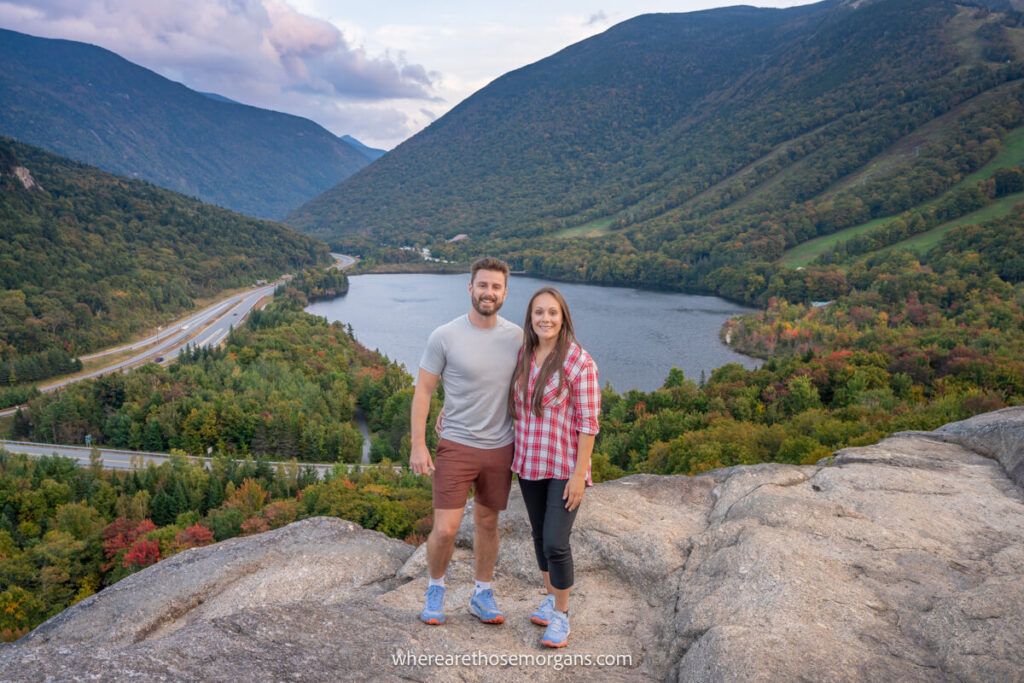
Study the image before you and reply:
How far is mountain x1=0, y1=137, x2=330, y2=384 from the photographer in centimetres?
9119

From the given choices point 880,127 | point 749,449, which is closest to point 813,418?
point 749,449

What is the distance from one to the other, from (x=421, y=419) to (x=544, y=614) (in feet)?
8.10

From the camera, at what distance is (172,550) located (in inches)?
1188

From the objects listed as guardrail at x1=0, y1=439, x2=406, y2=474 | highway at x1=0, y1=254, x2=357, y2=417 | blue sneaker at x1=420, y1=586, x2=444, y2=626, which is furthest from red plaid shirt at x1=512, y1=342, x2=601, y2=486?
highway at x1=0, y1=254, x2=357, y2=417

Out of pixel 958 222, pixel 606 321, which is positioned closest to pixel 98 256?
pixel 606 321

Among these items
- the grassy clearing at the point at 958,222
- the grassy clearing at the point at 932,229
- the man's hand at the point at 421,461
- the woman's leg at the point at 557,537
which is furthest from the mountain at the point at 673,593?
the grassy clearing at the point at 932,229

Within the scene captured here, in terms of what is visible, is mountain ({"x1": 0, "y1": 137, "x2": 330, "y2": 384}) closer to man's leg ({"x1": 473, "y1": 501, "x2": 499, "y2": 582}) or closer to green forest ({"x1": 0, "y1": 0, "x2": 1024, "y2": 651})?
green forest ({"x1": 0, "y1": 0, "x2": 1024, "y2": 651})

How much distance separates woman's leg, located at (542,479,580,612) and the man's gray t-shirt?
30.8 inches

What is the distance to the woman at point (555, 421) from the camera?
630 cm

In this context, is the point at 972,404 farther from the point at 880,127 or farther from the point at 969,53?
the point at 969,53

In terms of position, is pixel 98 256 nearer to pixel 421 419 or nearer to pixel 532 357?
pixel 421 419

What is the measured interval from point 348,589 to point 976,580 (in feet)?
25.6

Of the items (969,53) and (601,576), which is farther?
(969,53)

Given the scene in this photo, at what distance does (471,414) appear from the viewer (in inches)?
259
